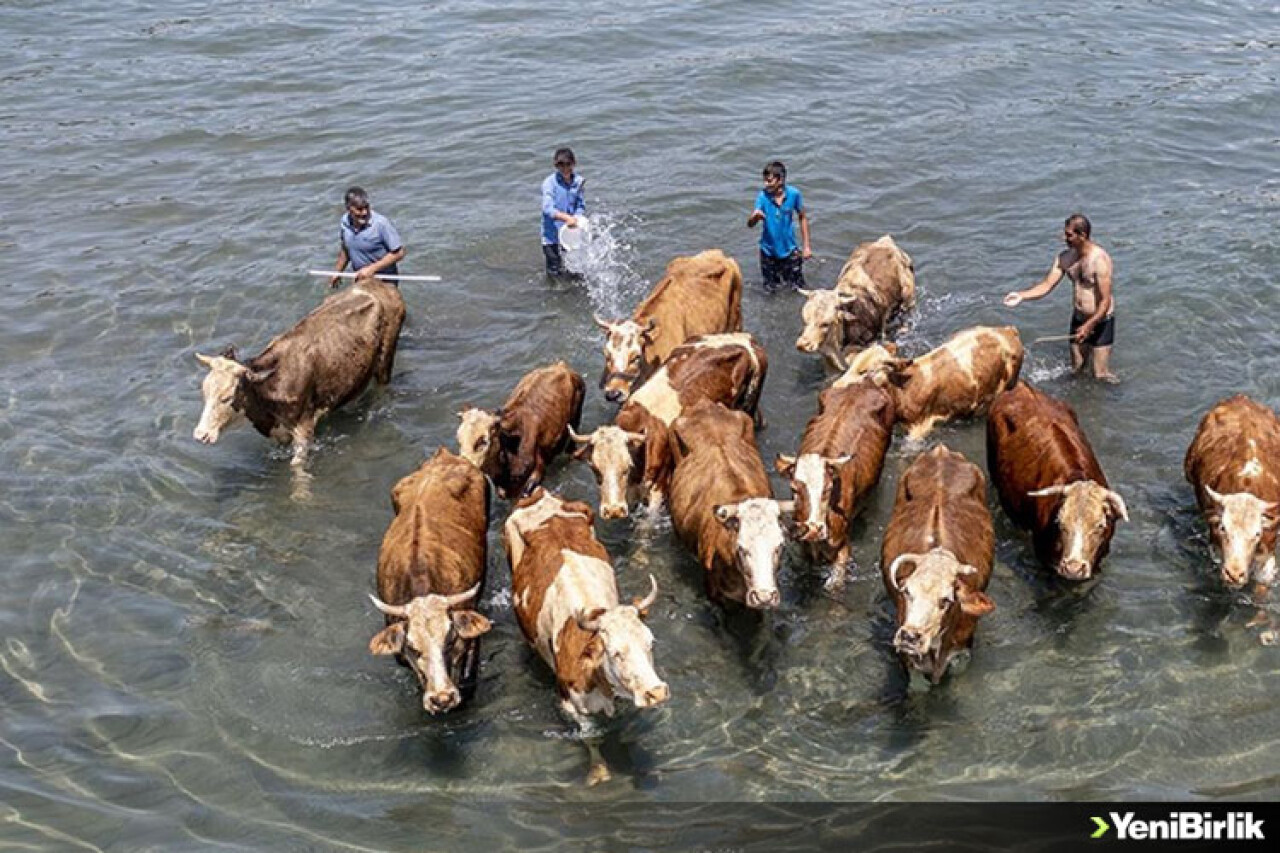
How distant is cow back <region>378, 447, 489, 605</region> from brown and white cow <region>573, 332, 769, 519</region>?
113cm

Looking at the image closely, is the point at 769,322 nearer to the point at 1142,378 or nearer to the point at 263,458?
the point at 1142,378

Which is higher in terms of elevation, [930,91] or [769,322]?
[930,91]

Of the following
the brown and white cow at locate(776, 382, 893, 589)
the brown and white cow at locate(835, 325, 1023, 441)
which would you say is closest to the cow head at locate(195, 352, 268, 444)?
the brown and white cow at locate(776, 382, 893, 589)

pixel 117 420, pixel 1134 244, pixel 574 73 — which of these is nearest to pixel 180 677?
pixel 117 420

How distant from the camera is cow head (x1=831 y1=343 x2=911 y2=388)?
12711 mm

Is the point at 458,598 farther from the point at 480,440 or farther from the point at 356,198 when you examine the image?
the point at 356,198

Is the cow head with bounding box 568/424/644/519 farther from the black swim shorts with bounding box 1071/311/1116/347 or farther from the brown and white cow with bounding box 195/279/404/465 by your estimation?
the black swim shorts with bounding box 1071/311/1116/347

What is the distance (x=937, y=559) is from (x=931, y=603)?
381 millimetres

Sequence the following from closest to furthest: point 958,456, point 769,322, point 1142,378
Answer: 1. point 958,456
2. point 1142,378
3. point 769,322

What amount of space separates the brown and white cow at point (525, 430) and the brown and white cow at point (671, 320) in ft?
1.60

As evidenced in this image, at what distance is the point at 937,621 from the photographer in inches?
358

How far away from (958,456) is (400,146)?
13019mm

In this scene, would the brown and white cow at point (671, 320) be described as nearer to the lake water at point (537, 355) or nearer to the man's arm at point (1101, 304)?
the lake water at point (537, 355)

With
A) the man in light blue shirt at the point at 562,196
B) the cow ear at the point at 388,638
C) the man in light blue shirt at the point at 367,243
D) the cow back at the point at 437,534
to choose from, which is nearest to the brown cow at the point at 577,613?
the cow back at the point at 437,534
